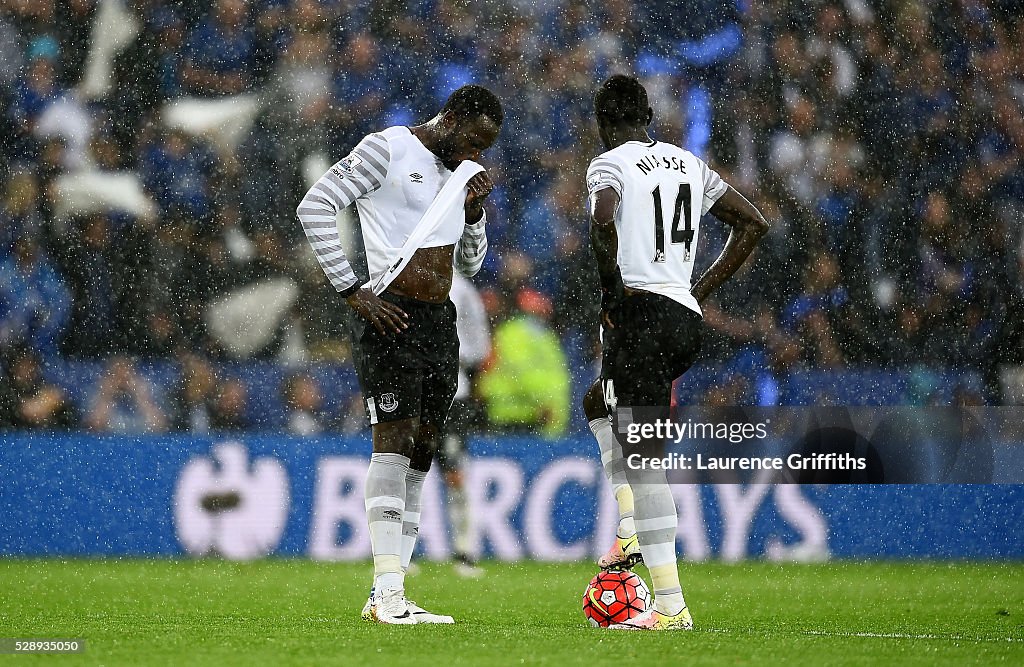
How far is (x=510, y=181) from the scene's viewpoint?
34.8 ft

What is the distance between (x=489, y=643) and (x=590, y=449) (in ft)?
14.4

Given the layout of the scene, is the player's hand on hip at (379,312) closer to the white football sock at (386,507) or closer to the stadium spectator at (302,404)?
the white football sock at (386,507)

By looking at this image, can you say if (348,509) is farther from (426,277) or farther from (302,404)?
(426,277)

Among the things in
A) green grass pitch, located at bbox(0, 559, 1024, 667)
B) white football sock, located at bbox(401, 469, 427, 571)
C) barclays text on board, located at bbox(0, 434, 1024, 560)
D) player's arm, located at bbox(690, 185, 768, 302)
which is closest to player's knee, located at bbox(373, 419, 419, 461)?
white football sock, located at bbox(401, 469, 427, 571)

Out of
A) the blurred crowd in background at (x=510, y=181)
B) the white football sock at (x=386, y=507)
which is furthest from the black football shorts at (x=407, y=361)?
the blurred crowd in background at (x=510, y=181)

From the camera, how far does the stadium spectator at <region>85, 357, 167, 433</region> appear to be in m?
9.47

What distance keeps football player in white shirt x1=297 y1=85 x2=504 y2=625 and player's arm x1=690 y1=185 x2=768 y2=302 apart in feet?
2.66

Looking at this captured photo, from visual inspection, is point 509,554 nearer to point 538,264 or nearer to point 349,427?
point 349,427

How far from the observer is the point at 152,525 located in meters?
8.40

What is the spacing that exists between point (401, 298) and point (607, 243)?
700 mm

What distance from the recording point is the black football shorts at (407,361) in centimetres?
479

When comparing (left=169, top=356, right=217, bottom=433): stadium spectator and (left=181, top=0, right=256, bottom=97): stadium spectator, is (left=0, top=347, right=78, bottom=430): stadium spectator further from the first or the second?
(left=181, top=0, right=256, bottom=97): stadium spectator

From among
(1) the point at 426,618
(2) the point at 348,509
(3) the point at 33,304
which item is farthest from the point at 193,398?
(1) the point at 426,618

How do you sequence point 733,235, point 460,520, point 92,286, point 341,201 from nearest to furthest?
point 341,201
point 733,235
point 460,520
point 92,286
